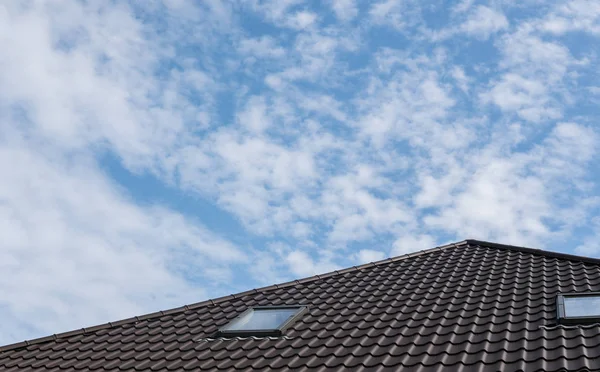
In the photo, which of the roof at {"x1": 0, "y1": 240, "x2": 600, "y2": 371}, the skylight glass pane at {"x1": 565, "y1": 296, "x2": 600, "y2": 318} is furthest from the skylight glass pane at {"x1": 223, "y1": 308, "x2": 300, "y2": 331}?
the skylight glass pane at {"x1": 565, "y1": 296, "x2": 600, "y2": 318}

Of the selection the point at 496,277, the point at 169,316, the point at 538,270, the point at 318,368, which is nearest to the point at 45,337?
the point at 169,316

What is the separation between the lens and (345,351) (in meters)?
6.98

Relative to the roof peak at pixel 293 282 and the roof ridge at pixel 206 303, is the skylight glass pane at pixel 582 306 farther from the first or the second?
the roof ridge at pixel 206 303

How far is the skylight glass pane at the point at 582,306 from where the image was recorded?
6.91 meters

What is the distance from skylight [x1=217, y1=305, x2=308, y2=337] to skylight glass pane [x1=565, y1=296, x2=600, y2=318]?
333 cm

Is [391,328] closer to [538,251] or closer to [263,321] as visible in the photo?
[263,321]

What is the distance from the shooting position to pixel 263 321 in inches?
344

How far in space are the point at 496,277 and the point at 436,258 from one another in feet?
6.43

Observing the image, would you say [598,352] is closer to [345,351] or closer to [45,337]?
[345,351]

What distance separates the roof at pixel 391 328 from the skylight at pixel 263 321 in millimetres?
177

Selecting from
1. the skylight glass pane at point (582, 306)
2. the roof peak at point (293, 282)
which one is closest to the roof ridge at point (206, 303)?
the roof peak at point (293, 282)

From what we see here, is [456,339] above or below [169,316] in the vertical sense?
below

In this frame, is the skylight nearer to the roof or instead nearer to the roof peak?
the roof

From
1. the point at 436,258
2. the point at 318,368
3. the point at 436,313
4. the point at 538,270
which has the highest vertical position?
the point at 436,258
